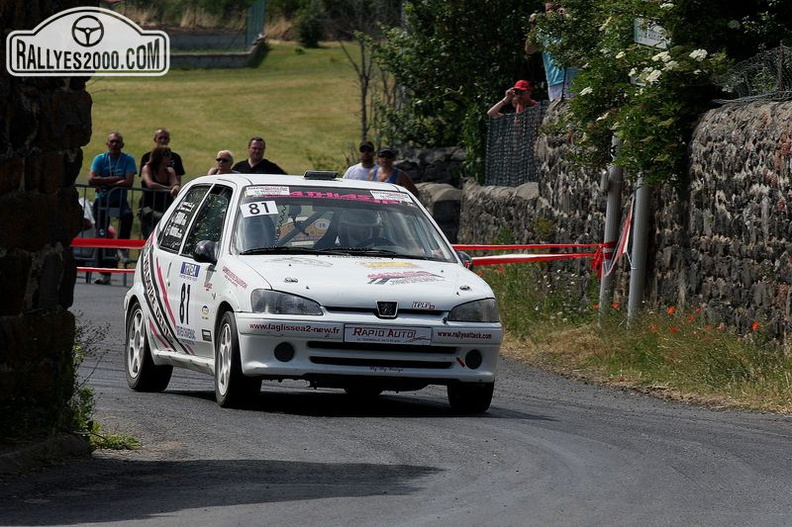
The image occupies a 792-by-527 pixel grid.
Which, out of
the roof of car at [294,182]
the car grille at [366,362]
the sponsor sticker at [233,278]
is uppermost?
the roof of car at [294,182]

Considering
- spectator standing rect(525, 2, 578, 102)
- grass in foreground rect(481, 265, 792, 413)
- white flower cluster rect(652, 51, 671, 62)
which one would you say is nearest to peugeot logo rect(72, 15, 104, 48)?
grass in foreground rect(481, 265, 792, 413)

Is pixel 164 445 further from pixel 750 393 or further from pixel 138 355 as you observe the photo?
pixel 750 393

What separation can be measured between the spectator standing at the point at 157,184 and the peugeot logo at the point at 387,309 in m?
12.9

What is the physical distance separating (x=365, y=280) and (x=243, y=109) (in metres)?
48.4

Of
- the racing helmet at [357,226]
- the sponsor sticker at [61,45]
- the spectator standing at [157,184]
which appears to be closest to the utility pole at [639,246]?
the racing helmet at [357,226]

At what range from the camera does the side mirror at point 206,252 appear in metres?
12.6

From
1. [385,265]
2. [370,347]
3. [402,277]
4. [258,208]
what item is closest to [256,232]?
[258,208]

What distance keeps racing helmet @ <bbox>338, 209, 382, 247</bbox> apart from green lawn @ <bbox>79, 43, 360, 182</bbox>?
3305 cm

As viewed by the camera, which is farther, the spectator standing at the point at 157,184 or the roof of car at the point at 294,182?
the spectator standing at the point at 157,184

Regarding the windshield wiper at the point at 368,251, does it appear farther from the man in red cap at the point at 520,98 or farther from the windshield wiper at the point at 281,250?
the man in red cap at the point at 520,98

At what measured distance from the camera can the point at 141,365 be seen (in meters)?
13.6

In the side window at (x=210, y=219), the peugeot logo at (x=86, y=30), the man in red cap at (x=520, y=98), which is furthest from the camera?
the man in red cap at (x=520, y=98)

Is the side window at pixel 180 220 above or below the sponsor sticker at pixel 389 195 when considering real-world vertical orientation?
below

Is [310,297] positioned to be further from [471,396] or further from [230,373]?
[471,396]
